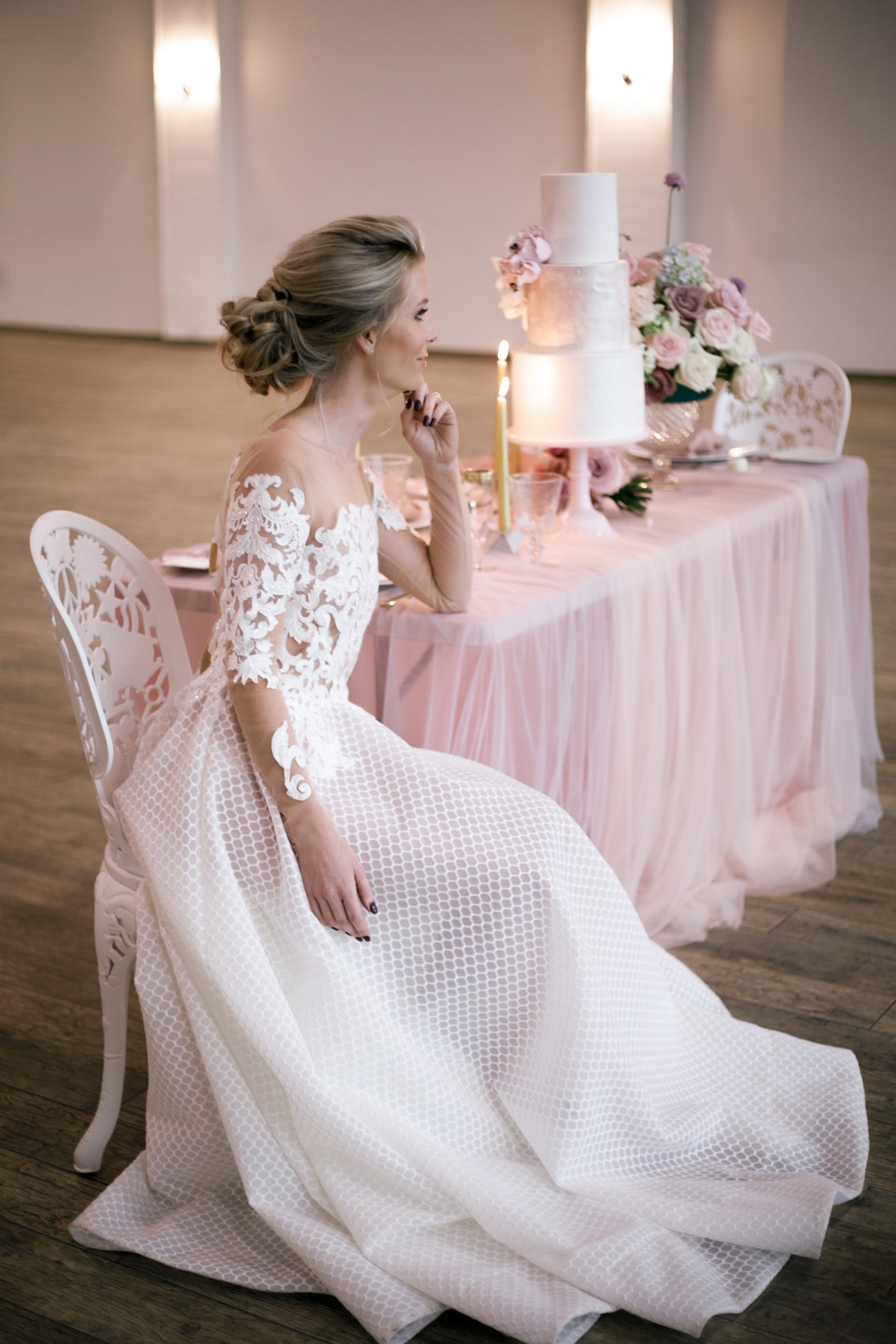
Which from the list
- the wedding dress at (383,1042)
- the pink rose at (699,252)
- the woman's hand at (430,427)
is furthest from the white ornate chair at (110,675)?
the pink rose at (699,252)

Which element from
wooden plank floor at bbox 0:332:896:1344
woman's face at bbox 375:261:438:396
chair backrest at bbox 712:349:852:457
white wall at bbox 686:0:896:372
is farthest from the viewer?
white wall at bbox 686:0:896:372

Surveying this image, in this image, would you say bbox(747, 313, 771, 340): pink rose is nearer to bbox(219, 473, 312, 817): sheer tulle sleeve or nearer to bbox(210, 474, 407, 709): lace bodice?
bbox(210, 474, 407, 709): lace bodice

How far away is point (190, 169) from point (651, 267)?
9.81m

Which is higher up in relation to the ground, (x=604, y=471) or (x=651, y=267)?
(x=651, y=267)

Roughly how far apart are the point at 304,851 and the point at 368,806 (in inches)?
5.7

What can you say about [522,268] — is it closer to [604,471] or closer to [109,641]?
[604,471]

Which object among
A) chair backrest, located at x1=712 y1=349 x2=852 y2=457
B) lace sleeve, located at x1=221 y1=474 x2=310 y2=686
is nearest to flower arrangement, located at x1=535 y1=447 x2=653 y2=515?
chair backrest, located at x1=712 y1=349 x2=852 y2=457

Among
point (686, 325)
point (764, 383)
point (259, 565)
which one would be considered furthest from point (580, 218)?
point (259, 565)

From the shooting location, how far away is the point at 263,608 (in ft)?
5.82

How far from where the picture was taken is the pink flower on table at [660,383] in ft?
Result: 9.63

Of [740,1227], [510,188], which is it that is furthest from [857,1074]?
[510,188]

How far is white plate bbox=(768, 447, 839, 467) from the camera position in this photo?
338 centimetres

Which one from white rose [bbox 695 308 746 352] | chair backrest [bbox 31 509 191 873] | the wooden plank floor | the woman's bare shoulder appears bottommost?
the wooden plank floor

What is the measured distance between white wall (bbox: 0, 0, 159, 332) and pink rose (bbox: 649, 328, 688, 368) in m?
10.1
